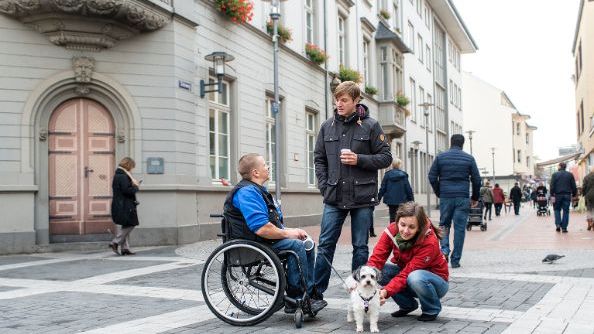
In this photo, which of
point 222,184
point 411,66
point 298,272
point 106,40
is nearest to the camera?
point 298,272

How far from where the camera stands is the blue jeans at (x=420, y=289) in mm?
5465

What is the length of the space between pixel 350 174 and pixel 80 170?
29.1ft

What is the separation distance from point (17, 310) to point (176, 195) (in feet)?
24.3

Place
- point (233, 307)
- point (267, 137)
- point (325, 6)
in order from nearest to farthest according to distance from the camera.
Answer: point (233, 307)
point (267, 137)
point (325, 6)

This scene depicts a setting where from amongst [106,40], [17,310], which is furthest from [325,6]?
[17,310]

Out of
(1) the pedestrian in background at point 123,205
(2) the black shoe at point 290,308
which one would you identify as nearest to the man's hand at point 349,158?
(2) the black shoe at point 290,308

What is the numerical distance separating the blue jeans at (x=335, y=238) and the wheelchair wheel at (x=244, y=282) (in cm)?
56

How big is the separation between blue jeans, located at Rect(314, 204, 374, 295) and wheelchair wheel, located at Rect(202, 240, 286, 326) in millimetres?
559

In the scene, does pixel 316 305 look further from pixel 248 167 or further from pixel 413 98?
pixel 413 98

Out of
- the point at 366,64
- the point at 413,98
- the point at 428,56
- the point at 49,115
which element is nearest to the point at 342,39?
the point at 366,64

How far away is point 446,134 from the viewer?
47969 mm

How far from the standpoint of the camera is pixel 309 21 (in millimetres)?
22484

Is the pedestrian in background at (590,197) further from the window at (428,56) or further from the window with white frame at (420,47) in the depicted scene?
the window at (428,56)

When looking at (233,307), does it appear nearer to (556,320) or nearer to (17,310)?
(17,310)
